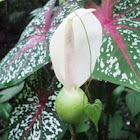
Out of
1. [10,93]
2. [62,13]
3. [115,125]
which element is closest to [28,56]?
[62,13]

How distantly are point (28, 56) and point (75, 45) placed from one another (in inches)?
12.2

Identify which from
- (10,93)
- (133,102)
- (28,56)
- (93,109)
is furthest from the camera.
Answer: (10,93)

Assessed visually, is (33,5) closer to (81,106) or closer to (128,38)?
(128,38)

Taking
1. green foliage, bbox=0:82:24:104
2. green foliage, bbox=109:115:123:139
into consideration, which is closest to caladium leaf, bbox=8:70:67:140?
green foliage, bbox=0:82:24:104

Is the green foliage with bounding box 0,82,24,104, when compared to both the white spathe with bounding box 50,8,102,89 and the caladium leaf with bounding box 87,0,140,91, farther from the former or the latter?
the white spathe with bounding box 50,8,102,89

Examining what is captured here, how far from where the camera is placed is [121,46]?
69 cm

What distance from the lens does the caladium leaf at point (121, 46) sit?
0.63 metres

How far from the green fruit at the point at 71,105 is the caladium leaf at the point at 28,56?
22 cm

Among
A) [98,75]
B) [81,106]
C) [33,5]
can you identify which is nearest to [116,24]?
[98,75]

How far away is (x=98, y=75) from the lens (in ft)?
2.10

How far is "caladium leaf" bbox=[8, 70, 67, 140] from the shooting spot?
0.86 meters

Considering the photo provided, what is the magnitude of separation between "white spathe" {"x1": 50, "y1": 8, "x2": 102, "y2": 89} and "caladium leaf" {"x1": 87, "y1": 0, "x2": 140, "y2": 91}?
0.36ft

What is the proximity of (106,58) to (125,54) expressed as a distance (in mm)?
40

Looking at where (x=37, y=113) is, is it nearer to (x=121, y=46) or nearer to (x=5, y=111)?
(x=5, y=111)
